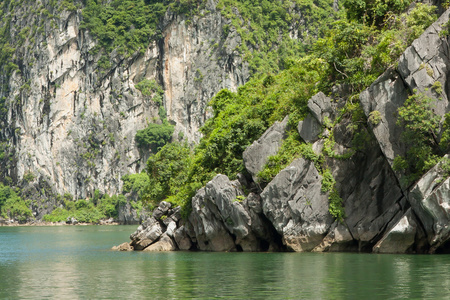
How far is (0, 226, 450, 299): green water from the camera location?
72.2 feet

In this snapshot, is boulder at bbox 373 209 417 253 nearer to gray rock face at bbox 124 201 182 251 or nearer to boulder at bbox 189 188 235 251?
boulder at bbox 189 188 235 251

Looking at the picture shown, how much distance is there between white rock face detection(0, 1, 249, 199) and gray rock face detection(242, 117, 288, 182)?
351 ft

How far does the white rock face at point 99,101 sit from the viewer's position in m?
152

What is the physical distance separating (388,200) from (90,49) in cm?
12985

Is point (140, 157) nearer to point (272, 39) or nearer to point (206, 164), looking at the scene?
point (272, 39)

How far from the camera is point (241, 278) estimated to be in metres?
26.4

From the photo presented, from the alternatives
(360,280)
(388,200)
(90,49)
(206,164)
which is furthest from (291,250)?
(90,49)

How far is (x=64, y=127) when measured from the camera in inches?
6048

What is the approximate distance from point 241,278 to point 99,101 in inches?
5225

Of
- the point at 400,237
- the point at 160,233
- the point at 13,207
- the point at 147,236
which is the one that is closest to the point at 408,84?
the point at 400,237

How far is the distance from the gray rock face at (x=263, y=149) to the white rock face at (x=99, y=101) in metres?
107

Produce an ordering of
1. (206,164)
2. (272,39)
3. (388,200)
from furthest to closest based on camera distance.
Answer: (272,39)
(206,164)
(388,200)

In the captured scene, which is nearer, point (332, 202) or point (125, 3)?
point (332, 202)

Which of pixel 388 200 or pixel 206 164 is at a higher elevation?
pixel 206 164
